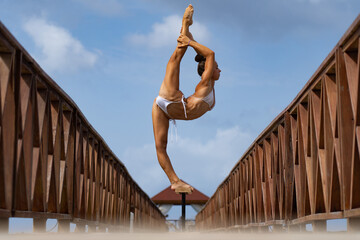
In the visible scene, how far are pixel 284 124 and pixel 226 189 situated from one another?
1197 centimetres

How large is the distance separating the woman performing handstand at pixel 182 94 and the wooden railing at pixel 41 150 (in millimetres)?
1304

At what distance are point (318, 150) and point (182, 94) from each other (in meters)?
1.62

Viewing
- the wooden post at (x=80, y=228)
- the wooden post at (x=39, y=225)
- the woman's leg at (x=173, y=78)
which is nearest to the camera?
the woman's leg at (x=173, y=78)

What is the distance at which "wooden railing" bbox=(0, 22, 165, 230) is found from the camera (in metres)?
5.32

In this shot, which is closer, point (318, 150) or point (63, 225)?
point (318, 150)

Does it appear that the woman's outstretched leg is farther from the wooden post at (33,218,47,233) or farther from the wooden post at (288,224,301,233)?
the wooden post at (288,224,301,233)

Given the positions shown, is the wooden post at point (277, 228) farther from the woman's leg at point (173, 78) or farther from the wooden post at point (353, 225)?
the wooden post at point (353, 225)

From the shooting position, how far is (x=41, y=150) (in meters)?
6.61

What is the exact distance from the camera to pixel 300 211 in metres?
7.46

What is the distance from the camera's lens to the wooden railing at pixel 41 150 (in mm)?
5324

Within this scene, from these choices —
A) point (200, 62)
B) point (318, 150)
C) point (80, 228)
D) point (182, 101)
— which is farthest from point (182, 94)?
point (80, 228)

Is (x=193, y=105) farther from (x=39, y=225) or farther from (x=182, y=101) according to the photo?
(x=39, y=225)

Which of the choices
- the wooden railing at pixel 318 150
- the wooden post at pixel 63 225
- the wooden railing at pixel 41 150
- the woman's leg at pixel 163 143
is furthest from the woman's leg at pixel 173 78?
the wooden post at pixel 63 225

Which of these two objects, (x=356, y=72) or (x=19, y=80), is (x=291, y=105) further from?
(x=19, y=80)
